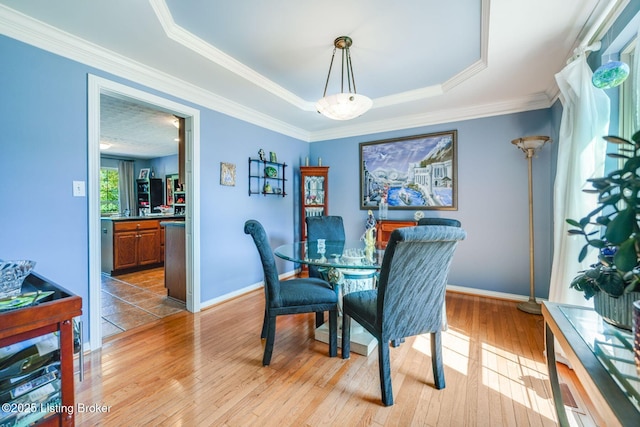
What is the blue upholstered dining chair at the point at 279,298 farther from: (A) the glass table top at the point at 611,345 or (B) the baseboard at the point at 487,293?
(B) the baseboard at the point at 487,293

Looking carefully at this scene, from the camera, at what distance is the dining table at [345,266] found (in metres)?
2.05

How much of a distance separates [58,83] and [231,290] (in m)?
2.48

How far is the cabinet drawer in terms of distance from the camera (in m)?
4.46

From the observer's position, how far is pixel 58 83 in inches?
78.1

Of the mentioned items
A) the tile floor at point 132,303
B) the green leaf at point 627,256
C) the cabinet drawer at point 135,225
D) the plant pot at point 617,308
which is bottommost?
the tile floor at point 132,303

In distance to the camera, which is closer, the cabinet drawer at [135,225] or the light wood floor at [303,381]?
the light wood floor at [303,381]

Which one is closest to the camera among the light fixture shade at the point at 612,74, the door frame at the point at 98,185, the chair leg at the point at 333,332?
the light fixture shade at the point at 612,74

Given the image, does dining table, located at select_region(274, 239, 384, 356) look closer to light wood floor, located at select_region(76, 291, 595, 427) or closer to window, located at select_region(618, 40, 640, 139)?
light wood floor, located at select_region(76, 291, 595, 427)

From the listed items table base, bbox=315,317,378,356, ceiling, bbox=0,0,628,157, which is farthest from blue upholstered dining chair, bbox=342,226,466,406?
ceiling, bbox=0,0,628,157

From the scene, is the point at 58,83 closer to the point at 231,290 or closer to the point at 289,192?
the point at 231,290

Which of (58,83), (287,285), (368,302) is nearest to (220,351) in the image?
(287,285)

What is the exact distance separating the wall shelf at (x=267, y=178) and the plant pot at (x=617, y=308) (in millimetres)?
3318

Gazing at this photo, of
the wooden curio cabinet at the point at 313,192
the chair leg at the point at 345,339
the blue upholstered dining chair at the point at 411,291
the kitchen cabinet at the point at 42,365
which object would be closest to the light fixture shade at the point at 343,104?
the blue upholstered dining chair at the point at 411,291

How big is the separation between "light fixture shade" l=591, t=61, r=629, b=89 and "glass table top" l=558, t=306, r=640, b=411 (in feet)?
3.59
